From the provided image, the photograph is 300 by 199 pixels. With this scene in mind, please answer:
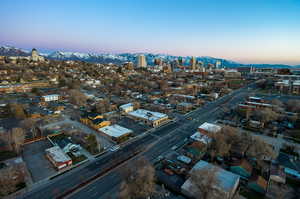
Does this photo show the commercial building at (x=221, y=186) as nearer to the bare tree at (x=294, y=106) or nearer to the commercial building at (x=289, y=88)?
the bare tree at (x=294, y=106)

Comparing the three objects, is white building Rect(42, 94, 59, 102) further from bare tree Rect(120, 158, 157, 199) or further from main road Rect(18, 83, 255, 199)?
bare tree Rect(120, 158, 157, 199)

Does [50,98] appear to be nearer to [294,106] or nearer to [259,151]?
[259,151]

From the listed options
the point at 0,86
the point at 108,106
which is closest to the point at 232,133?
the point at 108,106

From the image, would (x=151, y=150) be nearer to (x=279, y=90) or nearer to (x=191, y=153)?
(x=191, y=153)

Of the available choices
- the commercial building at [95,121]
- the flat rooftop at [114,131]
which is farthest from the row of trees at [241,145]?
the commercial building at [95,121]

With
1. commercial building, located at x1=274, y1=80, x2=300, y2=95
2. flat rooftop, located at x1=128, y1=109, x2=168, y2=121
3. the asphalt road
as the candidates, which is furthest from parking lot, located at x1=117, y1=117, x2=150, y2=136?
commercial building, located at x1=274, y1=80, x2=300, y2=95

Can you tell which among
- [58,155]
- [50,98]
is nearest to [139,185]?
[58,155]
